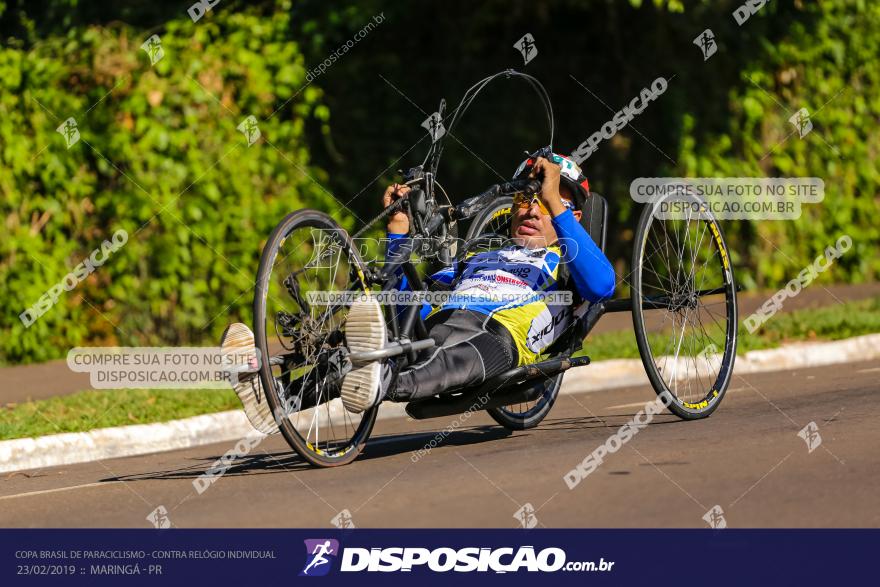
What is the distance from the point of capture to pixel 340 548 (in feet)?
17.1

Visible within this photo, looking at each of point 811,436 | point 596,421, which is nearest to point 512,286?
point 596,421

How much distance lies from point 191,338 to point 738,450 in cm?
713

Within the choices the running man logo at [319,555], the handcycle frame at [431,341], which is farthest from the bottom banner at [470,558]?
the handcycle frame at [431,341]

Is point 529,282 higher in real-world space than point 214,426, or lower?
higher

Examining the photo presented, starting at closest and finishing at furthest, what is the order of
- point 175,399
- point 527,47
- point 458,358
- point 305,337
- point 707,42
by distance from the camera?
point 305,337, point 458,358, point 175,399, point 707,42, point 527,47

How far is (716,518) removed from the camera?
5.36m

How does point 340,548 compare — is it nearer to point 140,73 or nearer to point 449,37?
point 140,73

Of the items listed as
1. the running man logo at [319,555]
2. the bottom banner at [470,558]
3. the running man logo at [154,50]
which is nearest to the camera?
the bottom banner at [470,558]

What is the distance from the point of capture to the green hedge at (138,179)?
12344mm

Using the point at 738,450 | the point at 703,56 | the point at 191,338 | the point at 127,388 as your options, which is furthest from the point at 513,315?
the point at 703,56

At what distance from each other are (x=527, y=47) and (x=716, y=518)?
36.8 ft

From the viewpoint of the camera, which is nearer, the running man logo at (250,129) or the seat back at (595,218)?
the seat back at (595,218)

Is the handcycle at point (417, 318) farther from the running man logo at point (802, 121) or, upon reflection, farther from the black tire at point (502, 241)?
the running man logo at point (802, 121)

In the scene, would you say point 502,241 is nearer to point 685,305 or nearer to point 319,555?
point 685,305
